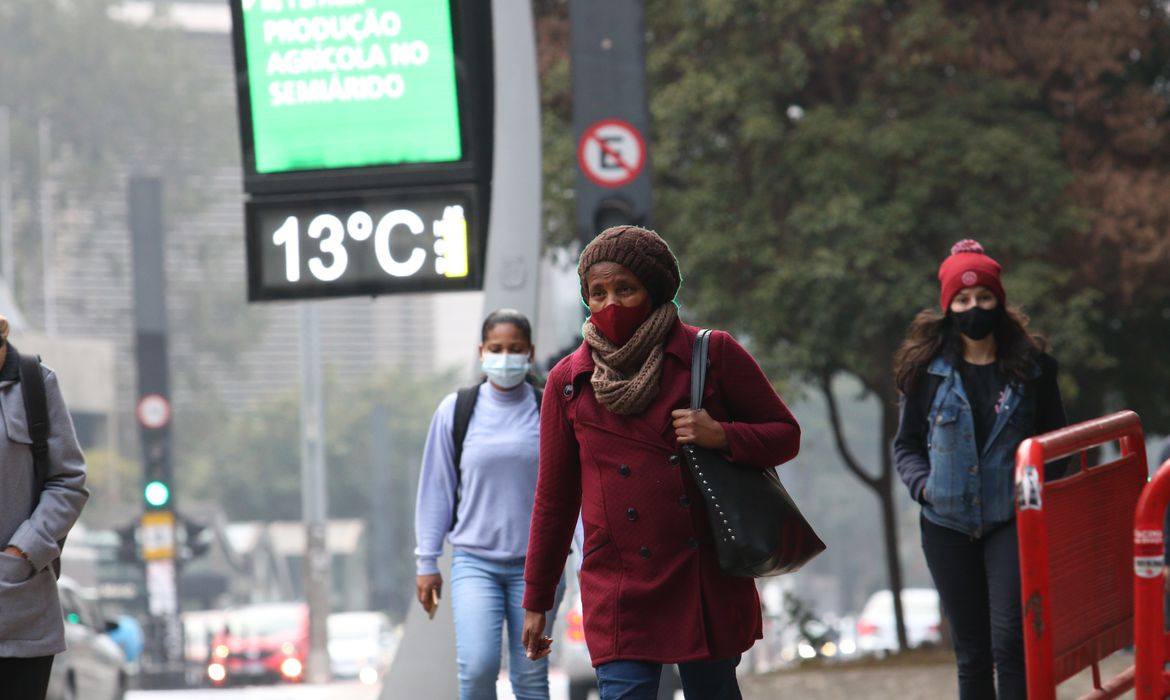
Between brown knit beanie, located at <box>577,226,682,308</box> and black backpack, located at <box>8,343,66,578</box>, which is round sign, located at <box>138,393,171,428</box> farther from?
brown knit beanie, located at <box>577,226,682,308</box>

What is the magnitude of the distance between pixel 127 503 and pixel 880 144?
4952 centimetres

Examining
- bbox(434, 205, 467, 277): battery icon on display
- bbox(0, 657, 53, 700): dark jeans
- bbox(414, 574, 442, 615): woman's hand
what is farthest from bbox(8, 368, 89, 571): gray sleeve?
bbox(434, 205, 467, 277): battery icon on display

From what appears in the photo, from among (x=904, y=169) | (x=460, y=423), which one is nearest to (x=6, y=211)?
(x=904, y=169)

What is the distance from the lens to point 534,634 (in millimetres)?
5152

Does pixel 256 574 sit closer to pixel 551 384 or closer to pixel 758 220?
pixel 758 220

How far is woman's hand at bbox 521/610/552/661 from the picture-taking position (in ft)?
16.8

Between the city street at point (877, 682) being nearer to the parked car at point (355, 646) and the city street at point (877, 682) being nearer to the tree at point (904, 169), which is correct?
the tree at point (904, 169)

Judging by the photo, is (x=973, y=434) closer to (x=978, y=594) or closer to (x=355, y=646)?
(x=978, y=594)

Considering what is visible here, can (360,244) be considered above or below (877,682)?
Result: above

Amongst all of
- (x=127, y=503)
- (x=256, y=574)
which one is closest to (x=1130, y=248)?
(x=127, y=503)

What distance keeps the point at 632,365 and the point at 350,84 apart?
16.5ft

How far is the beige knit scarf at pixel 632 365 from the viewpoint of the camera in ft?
16.1

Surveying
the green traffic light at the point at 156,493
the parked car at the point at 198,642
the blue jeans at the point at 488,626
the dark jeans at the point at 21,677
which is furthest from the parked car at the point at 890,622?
the dark jeans at the point at 21,677

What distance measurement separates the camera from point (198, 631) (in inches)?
2259
